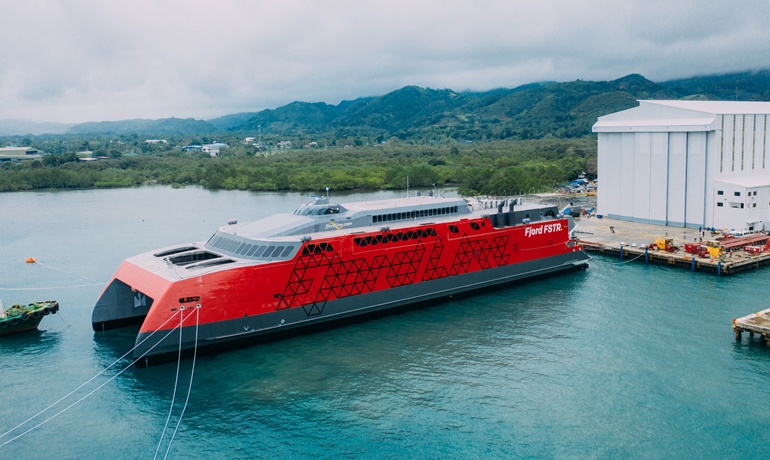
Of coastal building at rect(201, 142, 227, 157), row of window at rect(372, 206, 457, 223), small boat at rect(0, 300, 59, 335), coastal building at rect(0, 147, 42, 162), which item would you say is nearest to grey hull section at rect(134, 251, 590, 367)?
row of window at rect(372, 206, 457, 223)

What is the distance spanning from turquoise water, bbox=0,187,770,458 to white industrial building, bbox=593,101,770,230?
30.4 ft

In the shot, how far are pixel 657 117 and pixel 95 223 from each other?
4335 centimetres

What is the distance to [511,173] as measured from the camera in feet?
210

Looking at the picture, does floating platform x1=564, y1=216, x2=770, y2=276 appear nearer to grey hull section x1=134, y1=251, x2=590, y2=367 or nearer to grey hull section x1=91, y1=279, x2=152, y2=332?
grey hull section x1=134, y1=251, x2=590, y2=367

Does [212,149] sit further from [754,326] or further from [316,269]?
[754,326]

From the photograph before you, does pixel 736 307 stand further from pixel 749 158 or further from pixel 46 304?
pixel 46 304

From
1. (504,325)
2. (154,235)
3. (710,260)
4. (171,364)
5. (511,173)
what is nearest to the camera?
(171,364)

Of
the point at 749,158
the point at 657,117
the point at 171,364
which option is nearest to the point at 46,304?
the point at 171,364

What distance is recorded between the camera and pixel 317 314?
22641 mm

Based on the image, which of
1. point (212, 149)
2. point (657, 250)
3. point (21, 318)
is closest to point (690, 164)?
point (657, 250)

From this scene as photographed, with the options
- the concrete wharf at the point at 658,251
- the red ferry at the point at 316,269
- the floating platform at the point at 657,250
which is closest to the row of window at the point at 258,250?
the red ferry at the point at 316,269

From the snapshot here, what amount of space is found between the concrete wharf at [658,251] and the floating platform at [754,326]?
A: 894cm

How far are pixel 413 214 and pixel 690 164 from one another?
2039cm

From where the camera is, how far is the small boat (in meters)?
23.3
